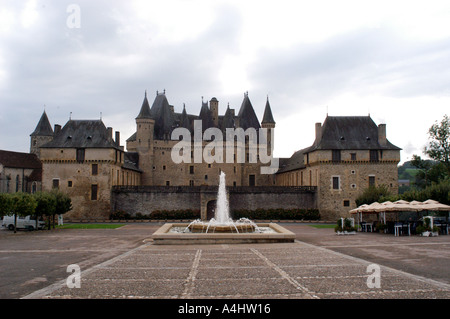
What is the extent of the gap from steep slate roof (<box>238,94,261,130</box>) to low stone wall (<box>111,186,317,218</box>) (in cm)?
1712

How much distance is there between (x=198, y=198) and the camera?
157 feet

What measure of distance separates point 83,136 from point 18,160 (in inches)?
933

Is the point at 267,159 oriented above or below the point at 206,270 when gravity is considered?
above

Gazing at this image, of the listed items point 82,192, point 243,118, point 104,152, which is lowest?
point 82,192

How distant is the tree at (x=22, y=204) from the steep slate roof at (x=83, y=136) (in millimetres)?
17978

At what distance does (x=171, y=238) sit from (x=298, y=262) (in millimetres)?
8274

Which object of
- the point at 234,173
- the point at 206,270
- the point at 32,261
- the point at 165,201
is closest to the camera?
the point at 206,270

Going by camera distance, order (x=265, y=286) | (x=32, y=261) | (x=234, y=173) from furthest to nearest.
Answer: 1. (x=234, y=173)
2. (x=32, y=261)
3. (x=265, y=286)

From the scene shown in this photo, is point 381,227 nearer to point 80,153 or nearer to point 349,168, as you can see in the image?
point 349,168

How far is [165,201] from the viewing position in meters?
47.5
